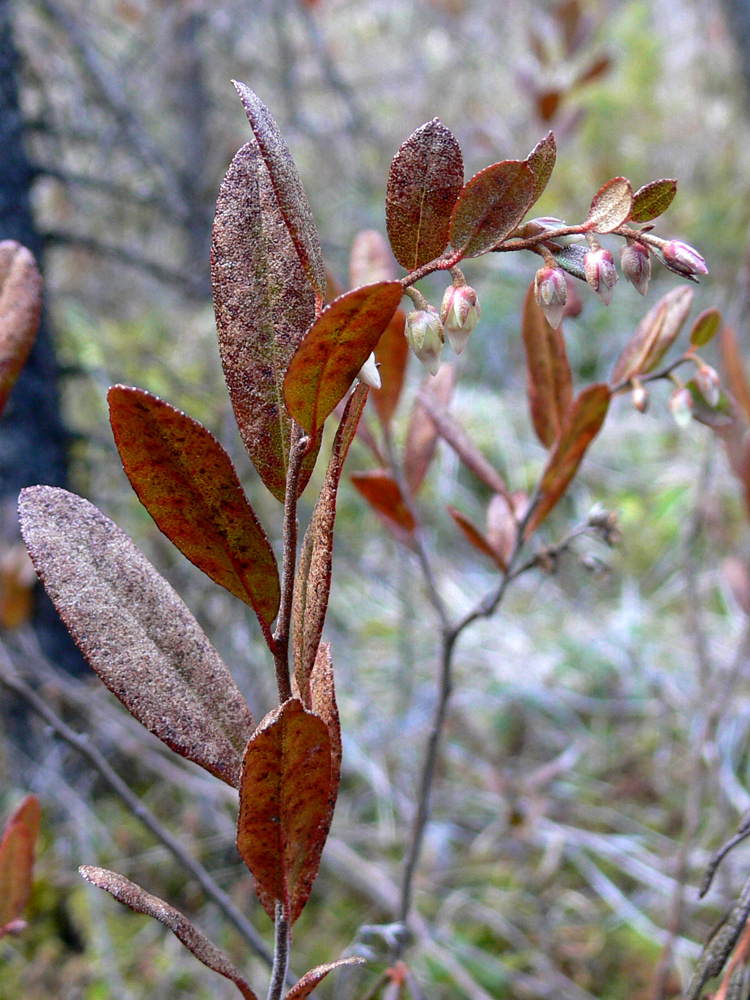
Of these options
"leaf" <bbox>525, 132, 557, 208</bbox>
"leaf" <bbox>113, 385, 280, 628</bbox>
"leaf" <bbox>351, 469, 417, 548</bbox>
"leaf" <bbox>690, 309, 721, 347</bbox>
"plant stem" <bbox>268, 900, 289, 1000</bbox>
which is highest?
"leaf" <bbox>690, 309, 721, 347</bbox>

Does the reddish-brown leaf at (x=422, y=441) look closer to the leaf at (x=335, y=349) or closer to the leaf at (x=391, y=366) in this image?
the leaf at (x=391, y=366)

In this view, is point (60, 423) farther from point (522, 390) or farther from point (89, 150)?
point (522, 390)

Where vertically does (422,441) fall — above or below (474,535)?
above

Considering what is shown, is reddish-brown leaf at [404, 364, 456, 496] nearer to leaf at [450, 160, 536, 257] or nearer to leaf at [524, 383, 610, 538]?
leaf at [524, 383, 610, 538]

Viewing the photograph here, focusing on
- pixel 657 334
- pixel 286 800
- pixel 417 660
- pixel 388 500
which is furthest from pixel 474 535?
pixel 417 660

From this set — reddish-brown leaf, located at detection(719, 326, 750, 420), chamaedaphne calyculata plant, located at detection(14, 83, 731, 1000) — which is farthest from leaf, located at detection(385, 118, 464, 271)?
reddish-brown leaf, located at detection(719, 326, 750, 420)

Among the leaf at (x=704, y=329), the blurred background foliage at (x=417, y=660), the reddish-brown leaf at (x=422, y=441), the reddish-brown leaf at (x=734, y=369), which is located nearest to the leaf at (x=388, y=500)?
the reddish-brown leaf at (x=422, y=441)

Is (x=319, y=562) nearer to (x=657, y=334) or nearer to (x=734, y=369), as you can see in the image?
(x=657, y=334)
